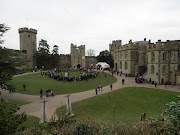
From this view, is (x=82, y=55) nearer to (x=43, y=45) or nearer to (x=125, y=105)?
(x=43, y=45)

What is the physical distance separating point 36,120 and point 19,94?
10.0 m

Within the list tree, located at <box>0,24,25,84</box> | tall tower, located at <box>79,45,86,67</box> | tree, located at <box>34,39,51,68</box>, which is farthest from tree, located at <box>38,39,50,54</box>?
tree, located at <box>0,24,25,84</box>

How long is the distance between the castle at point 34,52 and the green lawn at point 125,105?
37410 mm

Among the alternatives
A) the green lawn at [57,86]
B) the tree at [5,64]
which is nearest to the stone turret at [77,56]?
the green lawn at [57,86]

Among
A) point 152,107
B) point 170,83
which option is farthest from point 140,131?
point 170,83

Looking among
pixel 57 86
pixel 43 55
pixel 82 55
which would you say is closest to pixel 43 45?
pixel 43 55

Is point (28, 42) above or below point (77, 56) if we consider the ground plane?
above

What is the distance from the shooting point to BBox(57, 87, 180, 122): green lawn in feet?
41.5

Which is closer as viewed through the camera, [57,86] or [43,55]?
[57,86]

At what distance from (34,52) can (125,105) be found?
47.5m

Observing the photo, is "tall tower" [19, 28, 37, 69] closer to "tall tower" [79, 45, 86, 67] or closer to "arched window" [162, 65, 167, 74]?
"tall tower" [79, 45, 86, 67]

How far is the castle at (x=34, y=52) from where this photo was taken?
164 feet

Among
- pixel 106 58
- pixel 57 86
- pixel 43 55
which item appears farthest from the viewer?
pixel 106 58

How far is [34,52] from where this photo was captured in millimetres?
52500
